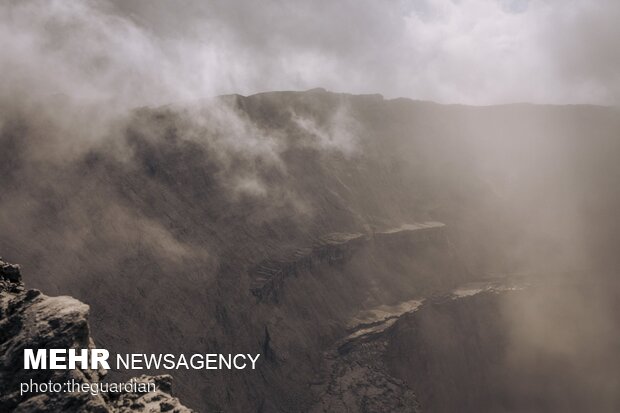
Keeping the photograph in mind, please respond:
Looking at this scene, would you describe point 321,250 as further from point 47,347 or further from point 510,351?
point 47,347

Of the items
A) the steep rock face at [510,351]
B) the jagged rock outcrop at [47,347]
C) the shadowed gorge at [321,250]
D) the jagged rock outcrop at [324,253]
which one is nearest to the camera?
the jagged rock outcrop at [47,347]

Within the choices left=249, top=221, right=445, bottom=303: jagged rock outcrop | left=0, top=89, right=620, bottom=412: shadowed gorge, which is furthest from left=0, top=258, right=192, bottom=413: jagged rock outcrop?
left=249, top=221, right=445, bottom=303: jagged rock outcrop

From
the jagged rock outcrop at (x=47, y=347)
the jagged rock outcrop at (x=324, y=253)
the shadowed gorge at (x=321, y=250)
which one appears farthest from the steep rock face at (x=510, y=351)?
the jagged rock outcrop at (x=47, y=347)

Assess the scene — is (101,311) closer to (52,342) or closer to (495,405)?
(52,342)

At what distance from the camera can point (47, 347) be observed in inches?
1000

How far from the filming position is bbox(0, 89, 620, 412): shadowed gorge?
86.7 meters

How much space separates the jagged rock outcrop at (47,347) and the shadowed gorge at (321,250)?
51661mm

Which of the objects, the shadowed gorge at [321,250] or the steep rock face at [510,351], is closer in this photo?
the shadowed gorge at [321,250]

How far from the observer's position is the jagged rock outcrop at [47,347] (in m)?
24.3

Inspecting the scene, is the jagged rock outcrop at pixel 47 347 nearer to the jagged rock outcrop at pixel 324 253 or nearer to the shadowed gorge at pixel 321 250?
the shadowed gorge at pixel 321 250

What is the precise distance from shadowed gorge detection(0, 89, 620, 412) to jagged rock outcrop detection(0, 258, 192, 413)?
169 feet

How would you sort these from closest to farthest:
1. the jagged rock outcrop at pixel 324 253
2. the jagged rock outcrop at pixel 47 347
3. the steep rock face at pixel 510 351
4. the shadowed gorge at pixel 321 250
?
the jagged rock outcrop at pixel 47 347 → the shadowed gorge at pixel 321 250 → the jagged rock outcrop at pixel 324 253 → the steep rock face at pixel 510 351

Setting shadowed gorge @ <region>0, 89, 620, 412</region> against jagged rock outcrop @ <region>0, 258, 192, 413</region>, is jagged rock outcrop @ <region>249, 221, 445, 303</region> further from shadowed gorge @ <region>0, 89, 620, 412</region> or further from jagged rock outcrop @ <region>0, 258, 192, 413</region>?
jagged rock outcrop @ <region>0, 258, 192, 413</region>

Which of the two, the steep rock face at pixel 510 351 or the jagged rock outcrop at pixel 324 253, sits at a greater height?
the jagged rock outcrop at pixel 324 253
